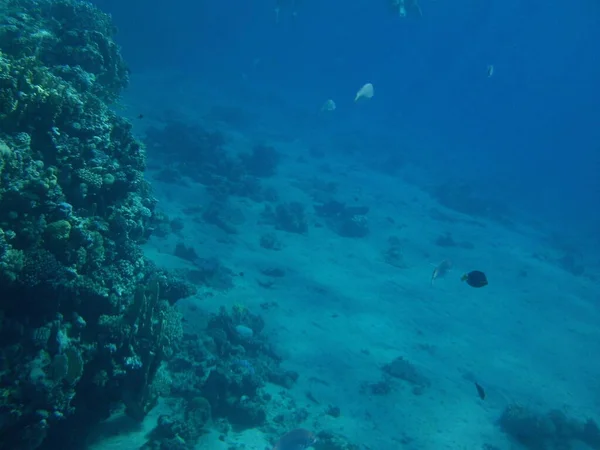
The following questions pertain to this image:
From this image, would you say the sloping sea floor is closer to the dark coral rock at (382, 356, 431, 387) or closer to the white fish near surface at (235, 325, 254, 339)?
the dark coral rock at (382, 356, 431, 387)

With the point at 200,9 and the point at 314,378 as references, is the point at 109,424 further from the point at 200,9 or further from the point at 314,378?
the point at 200,9

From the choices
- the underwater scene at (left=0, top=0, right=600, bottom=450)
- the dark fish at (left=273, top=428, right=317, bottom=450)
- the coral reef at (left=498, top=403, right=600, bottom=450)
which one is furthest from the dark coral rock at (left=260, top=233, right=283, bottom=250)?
the coral reef at (left=498, top=403, right=600, bottom=450)

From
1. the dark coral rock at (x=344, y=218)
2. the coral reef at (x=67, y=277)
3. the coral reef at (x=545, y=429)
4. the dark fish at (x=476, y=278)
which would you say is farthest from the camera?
the dark coral rock at (x=344, y=218)

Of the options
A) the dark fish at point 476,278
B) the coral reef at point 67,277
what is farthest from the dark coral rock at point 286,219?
the dark fish at point 476,278

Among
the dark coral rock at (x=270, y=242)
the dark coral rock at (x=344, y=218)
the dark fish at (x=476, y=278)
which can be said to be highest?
the dark coral rock at (x=344, y=218)

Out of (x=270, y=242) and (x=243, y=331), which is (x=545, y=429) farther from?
(x=270, y=242)

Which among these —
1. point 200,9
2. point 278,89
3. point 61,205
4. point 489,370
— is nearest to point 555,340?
point 489,370

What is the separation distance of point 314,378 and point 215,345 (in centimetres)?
310

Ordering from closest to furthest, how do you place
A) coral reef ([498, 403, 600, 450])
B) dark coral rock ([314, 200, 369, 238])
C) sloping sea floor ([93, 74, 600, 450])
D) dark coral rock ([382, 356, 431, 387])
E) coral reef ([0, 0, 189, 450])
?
coral reef ([0, 0, 189, 450])
sloping sea floor ([93, 74, 600, 450])
coral reef ([498, 403, 600, 450])
dark coral rock ([382, 356, 431, 387])
dark coral rock ([314, 200, 369, 238])

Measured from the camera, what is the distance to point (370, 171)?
36188mm

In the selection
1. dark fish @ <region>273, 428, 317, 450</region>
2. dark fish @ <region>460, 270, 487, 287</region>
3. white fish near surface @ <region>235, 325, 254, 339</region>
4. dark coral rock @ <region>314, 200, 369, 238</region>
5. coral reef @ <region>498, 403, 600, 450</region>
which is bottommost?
dark fish @ <region>273, 428, 317, 450</region>

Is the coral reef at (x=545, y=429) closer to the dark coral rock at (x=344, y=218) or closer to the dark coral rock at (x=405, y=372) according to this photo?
the dark coral rock at (x=405, y=372)

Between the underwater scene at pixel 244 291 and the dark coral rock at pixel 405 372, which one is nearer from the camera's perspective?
the underwater scene at pixel 244 291

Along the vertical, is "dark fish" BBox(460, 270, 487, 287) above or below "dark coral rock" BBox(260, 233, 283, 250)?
below
